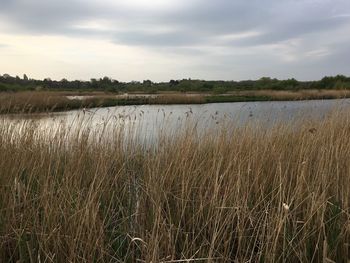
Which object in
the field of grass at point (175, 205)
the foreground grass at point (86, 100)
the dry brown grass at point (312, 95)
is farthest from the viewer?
the dry brown grass at point (312, 95)

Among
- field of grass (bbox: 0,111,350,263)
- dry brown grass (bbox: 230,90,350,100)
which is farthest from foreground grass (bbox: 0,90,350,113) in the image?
field of grass (bbox: 0,111,350,263)

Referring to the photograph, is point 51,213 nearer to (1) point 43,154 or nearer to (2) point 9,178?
(2) point 9,178

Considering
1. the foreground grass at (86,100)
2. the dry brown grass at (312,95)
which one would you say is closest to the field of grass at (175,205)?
the foreground grass at (86,100)

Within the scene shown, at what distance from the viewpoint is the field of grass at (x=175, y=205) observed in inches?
88.6

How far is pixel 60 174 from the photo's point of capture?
365cm

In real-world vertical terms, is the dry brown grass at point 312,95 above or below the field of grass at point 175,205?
above

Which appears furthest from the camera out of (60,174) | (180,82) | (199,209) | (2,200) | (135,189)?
(180,82)

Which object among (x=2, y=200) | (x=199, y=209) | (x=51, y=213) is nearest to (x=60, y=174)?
(x=2, y=200)

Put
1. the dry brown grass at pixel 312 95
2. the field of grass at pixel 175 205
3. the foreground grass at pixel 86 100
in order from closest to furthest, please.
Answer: the field of grass at pixel 175 205 < the foreground grass at pixel 86 100 < the dry brown grass at pixel 312 95

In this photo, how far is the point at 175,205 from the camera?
3.01 metres

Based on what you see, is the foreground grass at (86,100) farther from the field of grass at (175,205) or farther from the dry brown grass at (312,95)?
the field of grass at (175,205)

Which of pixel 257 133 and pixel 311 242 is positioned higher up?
pixel 257 133

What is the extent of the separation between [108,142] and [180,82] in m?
68.1

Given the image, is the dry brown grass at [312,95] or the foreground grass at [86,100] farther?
the dry brown grass at [312,95]
